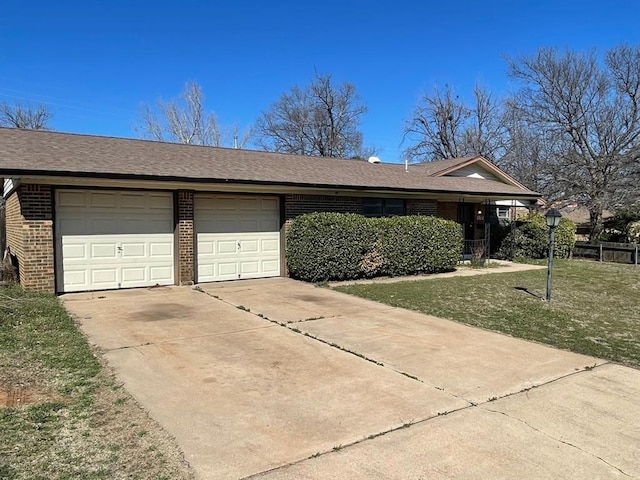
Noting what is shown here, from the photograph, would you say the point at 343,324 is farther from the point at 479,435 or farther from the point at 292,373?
the point at 479,435

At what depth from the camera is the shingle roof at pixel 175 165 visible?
9422mm

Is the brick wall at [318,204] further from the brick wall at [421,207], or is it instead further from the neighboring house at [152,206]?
the brick wall at [421,207]

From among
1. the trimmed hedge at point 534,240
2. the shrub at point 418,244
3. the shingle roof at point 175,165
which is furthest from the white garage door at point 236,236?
the trimmed hedge at point 534,240

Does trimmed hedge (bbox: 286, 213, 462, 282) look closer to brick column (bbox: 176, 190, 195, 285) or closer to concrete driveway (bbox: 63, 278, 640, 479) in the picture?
brick column (bbox: 176, 190, 195, 285)

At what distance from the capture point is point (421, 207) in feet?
51.0

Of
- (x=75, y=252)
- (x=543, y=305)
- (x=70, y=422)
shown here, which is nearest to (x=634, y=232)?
(x=543, y=305)

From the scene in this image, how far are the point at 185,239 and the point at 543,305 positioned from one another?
788 cm

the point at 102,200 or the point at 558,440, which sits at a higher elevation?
the point at 102,200

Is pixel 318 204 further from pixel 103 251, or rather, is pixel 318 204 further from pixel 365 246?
pixel 103 251

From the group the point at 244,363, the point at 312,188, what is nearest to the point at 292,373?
the point at 244,363

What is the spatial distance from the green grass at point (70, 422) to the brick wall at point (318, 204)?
7.28 meters

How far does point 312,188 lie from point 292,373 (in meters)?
7.89

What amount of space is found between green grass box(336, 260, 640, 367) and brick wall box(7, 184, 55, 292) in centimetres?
617

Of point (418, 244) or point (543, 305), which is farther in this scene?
point (418, 244)
